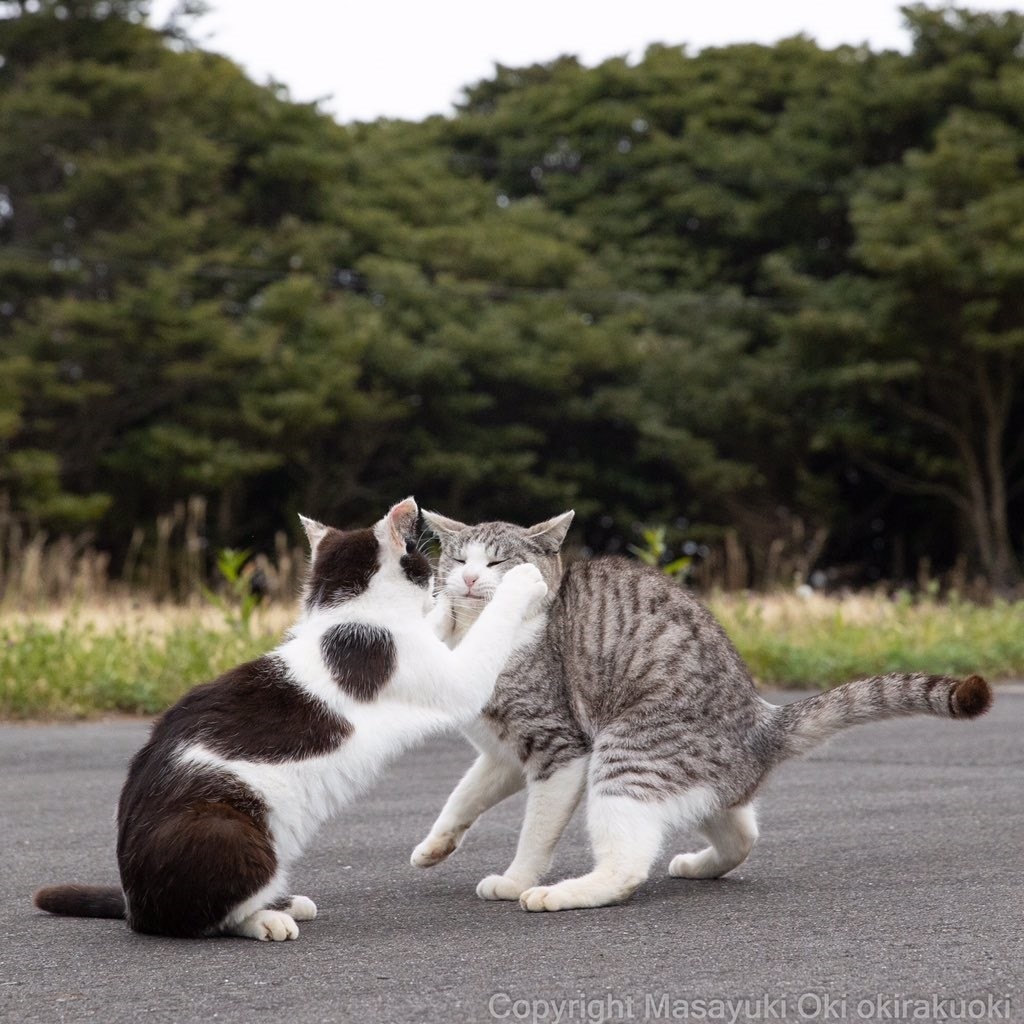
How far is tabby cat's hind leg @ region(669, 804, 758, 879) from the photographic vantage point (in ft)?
14.3

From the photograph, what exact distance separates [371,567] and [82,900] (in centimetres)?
125

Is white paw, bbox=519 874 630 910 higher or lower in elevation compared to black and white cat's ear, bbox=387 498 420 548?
lower

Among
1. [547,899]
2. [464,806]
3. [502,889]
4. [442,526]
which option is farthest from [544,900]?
[442,526]

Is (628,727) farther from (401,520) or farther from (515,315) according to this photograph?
(515,315)

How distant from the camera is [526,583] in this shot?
167 inches

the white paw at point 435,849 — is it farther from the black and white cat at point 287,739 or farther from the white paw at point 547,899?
the black and white cat at point 287,739

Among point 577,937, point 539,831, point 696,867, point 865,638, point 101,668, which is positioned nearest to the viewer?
point 577,937

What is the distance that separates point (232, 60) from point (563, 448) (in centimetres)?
1034

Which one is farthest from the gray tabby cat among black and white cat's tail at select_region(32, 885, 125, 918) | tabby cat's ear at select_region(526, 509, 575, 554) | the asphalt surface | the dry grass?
the dry grass

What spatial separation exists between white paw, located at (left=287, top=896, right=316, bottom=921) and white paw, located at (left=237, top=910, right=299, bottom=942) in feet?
0.69

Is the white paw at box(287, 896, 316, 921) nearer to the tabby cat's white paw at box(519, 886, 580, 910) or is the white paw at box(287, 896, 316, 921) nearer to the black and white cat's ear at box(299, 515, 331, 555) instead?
the tabby cat's white paw at box(519, 886, 580, 910)

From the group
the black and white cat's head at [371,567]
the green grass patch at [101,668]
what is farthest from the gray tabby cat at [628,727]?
the green grass patch at [101,668]

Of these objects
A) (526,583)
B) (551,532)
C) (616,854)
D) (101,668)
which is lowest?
(101,668)

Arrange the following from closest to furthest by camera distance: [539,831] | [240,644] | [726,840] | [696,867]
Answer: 1. [539,831]
2. [726,840]
3. [696,867]
4. [240,644]
